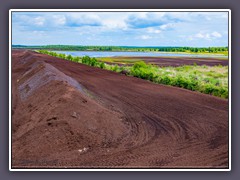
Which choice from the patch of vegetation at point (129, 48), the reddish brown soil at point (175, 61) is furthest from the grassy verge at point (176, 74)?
the patch of vegetation at point (129, 48)

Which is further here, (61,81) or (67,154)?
(61,81)

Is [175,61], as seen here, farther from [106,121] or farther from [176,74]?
[106,121]

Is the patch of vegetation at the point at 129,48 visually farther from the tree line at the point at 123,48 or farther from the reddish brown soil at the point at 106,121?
the reddish brown soil at the point at 106,121

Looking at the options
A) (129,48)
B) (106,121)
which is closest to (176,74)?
(129,48)

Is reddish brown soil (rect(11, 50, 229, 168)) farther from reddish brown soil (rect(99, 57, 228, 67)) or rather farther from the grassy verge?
reddish brown soil (rect(99, 57, 228, 67))

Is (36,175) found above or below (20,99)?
below

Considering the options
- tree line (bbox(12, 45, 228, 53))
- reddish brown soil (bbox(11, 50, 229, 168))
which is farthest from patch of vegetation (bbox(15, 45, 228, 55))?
reddish brown soil (bbox(11, 50, 229, 168))

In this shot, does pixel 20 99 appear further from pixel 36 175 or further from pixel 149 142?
pixel 149 142

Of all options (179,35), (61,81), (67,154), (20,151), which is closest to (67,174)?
(67,154)
